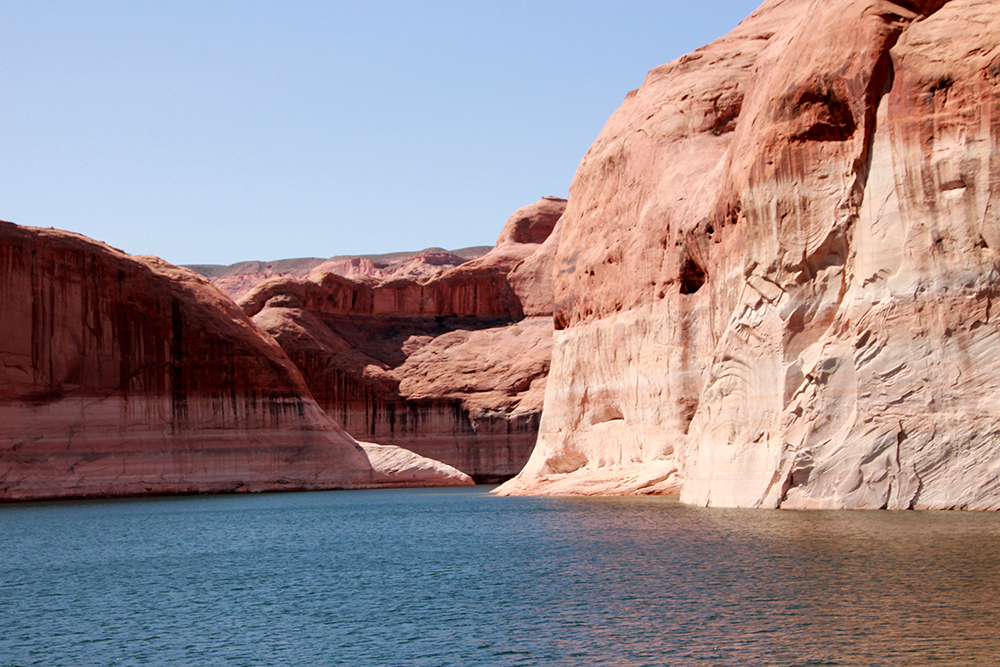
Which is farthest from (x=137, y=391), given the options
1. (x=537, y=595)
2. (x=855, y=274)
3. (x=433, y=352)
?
(x=537, y=595)

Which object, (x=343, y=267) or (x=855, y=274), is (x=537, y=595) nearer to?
(x=855, y=274)

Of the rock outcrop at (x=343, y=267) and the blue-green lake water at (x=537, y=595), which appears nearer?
the blue-green lake water at (x=537, y=595)

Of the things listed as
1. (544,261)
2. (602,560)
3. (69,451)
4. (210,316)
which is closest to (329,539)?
(602,560)

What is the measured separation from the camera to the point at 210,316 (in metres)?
55.7

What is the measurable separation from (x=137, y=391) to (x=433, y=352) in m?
24.3

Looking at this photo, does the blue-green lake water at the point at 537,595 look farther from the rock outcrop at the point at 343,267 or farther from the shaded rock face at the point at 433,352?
the rock outcrop at the point at 343,267

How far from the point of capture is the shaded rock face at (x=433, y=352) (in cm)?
6744

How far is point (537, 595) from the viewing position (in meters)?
14.9

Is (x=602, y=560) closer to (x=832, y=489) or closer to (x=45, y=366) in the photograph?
(x=832, y=489)

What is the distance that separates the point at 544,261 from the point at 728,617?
63466 millimetres

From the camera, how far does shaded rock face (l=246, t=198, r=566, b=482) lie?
221 ft

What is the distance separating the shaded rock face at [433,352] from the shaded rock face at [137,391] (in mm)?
10384

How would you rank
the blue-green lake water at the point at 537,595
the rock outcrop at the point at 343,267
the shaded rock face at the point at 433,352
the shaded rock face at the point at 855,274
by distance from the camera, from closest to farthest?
1. the blue-green lake water at the point at 537,595
2. the shaded rock face at the point at 855,274
3. the shaded rock face at the point at 433,352
4. the rock outcrop at the point at 343,267

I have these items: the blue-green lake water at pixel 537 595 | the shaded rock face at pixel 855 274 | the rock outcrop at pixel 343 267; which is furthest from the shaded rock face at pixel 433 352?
the blue-green lake water at pixel 537 595
